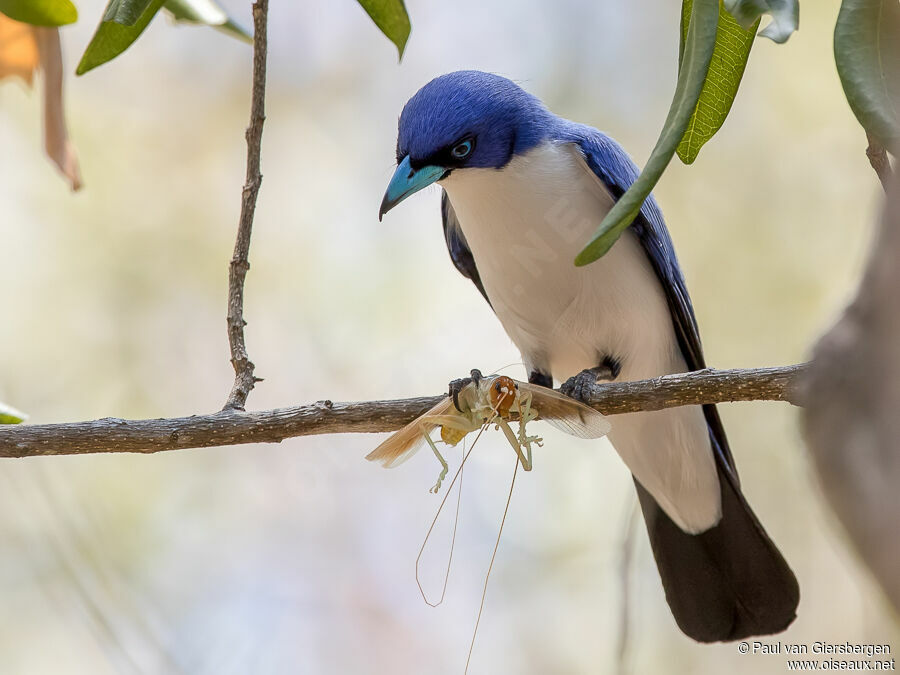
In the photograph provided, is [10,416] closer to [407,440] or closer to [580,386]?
[407,440]

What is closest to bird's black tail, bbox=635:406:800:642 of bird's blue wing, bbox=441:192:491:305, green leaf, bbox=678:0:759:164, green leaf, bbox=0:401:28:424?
bird's blue wing, bbox=441:192:491:305

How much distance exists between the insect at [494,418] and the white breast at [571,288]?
2.22 ft

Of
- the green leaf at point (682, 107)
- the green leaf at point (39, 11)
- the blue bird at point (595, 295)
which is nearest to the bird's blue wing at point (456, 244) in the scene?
the blue bird at point (595, 295)

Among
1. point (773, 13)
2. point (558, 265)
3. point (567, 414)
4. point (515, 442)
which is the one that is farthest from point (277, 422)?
point (773, 13)

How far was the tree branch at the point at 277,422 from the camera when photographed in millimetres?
2717

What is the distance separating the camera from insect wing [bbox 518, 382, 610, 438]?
2990mm

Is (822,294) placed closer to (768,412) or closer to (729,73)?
(768,412)

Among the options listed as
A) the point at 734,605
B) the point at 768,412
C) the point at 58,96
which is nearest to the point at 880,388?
the point at 58,96

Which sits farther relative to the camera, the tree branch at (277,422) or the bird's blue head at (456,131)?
the bird's blue head at (456,131)

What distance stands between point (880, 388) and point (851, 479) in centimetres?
9

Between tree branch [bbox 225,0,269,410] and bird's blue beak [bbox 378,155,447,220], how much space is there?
0.57 m

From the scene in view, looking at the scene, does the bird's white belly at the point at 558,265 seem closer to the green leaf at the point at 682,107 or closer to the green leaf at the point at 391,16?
the green leaf at the point at 391,16

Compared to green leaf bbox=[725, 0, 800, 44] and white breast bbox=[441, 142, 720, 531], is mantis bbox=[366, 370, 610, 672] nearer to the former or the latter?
white breast bbox=[441, 142, 720, 531]

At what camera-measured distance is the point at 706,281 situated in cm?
621
